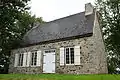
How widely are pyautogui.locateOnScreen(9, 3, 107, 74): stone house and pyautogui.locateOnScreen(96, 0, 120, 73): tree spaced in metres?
8.00

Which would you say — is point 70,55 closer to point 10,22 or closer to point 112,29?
point 10,22

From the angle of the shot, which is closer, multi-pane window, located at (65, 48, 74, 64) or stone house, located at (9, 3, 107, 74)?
stone house, located at (9, 3, 107, 74)

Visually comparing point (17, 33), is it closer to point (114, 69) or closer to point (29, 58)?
point (29, 58)

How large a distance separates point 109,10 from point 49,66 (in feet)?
47.8

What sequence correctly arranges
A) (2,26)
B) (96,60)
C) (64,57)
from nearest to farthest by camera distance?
(96,60) < (64,57) < (2,26)

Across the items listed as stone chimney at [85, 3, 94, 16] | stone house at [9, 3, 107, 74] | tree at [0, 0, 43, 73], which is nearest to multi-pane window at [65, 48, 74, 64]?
stone house at [9, 3, 107, 74]

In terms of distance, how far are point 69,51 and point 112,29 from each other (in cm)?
1177

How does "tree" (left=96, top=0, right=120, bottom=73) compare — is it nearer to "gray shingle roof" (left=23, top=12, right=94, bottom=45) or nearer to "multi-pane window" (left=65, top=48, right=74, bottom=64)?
"gray shingle roof" (left=23, top=12, right=94, bottom=45)

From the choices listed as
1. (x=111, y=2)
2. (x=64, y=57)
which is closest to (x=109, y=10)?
(x=111, y=2)

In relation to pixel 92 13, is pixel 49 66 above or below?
below

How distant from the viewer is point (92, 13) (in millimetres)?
14812

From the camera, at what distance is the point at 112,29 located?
72.3 ft

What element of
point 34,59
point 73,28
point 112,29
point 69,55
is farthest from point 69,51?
point 112,29

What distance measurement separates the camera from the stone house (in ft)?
39.5
